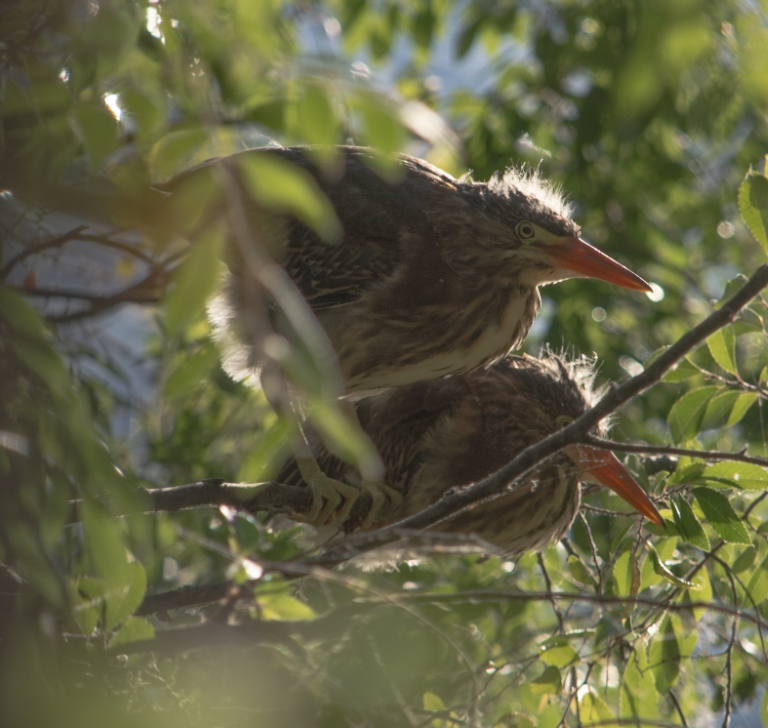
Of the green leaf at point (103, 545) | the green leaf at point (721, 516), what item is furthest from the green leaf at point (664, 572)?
the green leaf at point (103, 545)

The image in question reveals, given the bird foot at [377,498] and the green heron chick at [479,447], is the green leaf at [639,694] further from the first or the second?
the bird foot at [377,498]

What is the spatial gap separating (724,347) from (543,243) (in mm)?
690

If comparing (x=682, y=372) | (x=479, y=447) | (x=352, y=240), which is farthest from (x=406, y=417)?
(x=682, y=372)

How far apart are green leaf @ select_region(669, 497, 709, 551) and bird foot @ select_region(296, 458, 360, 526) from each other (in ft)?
2.92

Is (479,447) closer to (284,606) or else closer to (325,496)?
(325,496)

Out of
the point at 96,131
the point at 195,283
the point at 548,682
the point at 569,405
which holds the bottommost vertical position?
the point at 548,682

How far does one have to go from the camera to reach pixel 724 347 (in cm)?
167

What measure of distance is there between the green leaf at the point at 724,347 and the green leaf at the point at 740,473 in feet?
0.65

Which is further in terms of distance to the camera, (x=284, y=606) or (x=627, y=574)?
(x=627, y=574)

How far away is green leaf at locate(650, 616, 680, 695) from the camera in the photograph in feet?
5.70

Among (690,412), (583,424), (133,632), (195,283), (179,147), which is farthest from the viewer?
(690,412)

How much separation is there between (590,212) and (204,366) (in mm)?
2395

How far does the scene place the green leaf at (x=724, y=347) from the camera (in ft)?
5.47

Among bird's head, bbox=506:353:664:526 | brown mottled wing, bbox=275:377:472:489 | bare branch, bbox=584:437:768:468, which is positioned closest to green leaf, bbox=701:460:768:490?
bare branch, bbox=584:437:768:468
